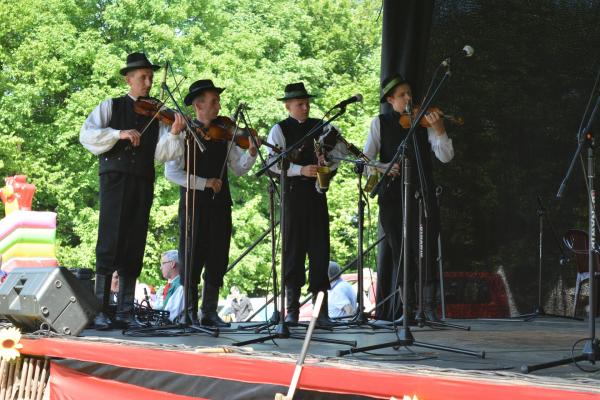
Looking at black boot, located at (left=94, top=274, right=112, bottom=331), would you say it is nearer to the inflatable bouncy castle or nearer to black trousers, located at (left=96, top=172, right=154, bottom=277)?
black trousers, located at (left=96, top=172, right=154, bottom=277)

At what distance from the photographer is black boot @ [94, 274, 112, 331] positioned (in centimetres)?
589

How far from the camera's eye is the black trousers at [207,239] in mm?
6039

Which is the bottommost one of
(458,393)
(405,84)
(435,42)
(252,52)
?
(458,393)

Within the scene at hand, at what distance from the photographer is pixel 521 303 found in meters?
8.35

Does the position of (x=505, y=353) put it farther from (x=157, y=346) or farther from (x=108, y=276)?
(x=108, y=276)

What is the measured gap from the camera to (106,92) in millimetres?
18984

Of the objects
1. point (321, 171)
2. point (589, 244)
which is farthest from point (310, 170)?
point (589, 244)

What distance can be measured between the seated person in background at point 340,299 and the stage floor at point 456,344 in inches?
89.5

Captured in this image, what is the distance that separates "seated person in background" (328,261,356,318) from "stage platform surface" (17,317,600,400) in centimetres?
229

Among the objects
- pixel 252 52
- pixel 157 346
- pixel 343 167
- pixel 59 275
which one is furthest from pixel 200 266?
pixel 252 52

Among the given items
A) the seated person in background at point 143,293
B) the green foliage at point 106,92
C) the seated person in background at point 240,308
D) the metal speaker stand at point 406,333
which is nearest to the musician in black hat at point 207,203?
the metal speaker stand at point 406,333

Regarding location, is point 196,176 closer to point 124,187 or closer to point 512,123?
point 124,187

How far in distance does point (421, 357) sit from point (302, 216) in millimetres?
2349

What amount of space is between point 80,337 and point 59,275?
0.49 metres
